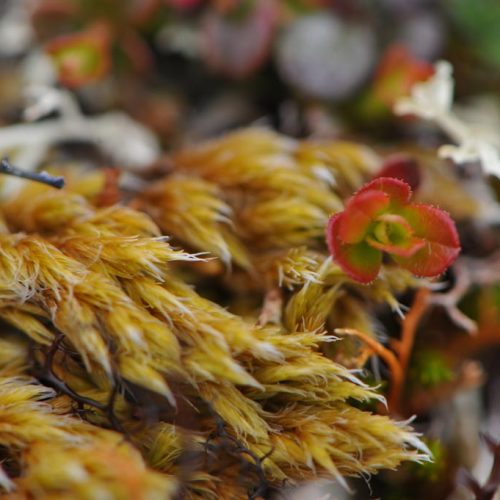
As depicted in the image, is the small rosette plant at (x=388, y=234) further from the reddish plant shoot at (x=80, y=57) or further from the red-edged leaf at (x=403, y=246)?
the reddish plant shoot at (x=80, y=57)

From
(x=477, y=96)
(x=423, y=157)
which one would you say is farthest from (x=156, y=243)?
(x=477, y=96)

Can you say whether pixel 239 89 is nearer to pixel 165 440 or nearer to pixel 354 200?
pixel 354 200

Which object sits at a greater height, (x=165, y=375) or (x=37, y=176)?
(x=37, y=176)

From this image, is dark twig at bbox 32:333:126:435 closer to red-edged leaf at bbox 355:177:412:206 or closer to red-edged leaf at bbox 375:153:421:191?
red-edged leaf at bbox 355:177:412:206

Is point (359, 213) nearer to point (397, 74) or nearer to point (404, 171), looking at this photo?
point (404, 171)

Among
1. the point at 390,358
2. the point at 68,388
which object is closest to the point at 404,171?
the point at 390,358

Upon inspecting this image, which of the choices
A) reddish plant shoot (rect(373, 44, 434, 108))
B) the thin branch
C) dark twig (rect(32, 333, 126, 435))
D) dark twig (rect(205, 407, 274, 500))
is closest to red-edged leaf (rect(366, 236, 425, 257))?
the thin branch

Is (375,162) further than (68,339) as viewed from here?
Yes
